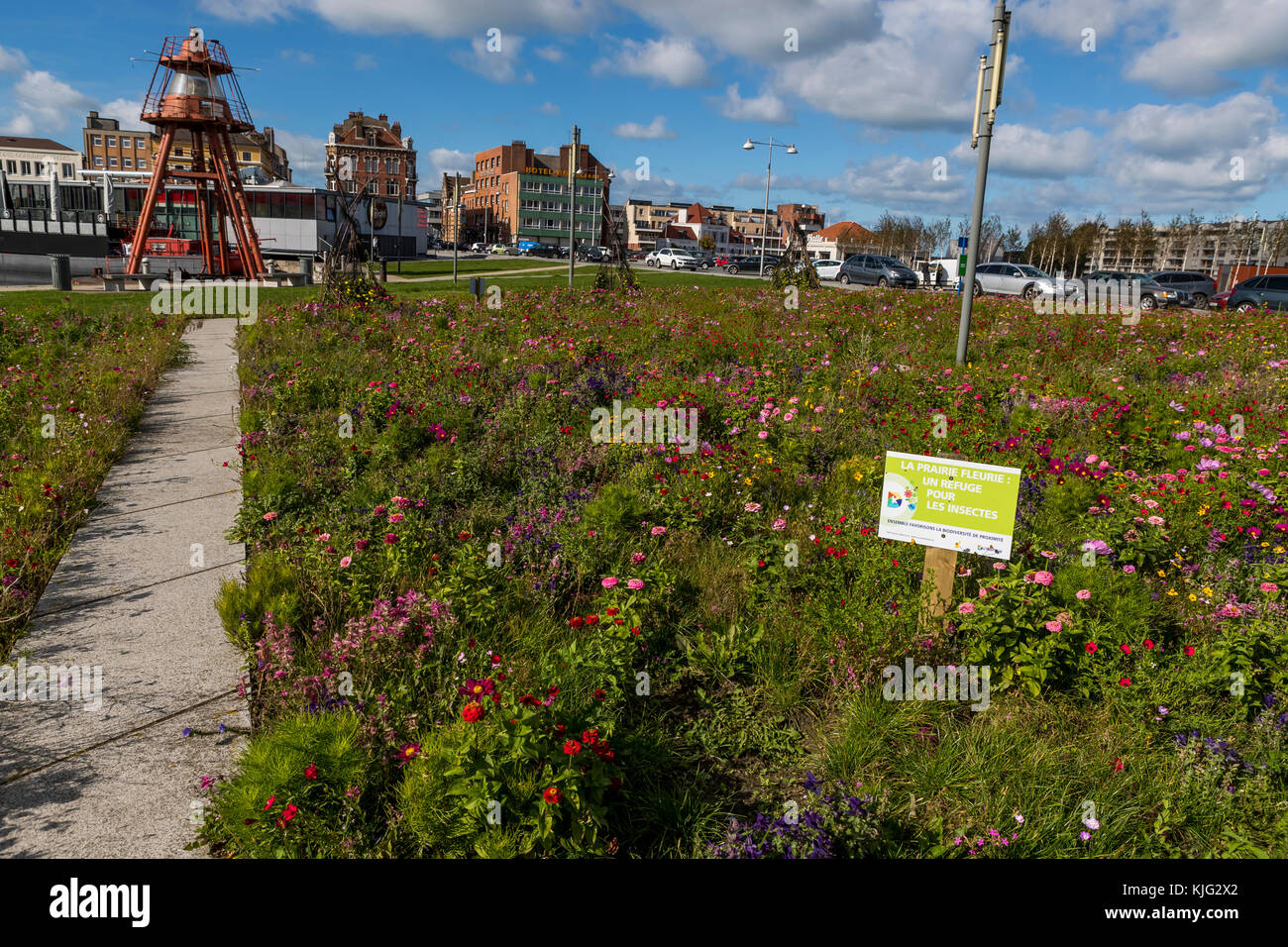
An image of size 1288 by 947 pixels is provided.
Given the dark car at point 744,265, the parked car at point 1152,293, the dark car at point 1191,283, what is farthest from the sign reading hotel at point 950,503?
the dark car at point 744,265

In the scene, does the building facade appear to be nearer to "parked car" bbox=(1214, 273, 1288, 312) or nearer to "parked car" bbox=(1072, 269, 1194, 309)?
"parked car" bbox=(1072, 269, 1194, 309)

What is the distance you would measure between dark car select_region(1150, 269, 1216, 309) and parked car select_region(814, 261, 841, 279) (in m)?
14.6

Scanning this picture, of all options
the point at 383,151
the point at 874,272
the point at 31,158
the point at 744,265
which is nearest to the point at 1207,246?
the point at 744,265

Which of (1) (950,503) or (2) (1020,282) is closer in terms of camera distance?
(1) (950,503)

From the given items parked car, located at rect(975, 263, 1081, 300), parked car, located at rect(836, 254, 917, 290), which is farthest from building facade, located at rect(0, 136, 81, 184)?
parked car, located at rect(975, 263, 1081, 300)

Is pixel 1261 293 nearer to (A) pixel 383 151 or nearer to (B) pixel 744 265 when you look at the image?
(B) pixel 744 265

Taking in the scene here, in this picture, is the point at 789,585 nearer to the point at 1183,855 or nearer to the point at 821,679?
the point at 821,679

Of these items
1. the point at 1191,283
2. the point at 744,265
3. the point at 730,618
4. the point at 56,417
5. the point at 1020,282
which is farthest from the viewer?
the point at 744,265

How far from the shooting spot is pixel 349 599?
422 centimetres

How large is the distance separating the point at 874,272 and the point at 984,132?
1205 inches

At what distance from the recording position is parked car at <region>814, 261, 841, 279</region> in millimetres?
41281

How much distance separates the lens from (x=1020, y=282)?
99.8 ft
